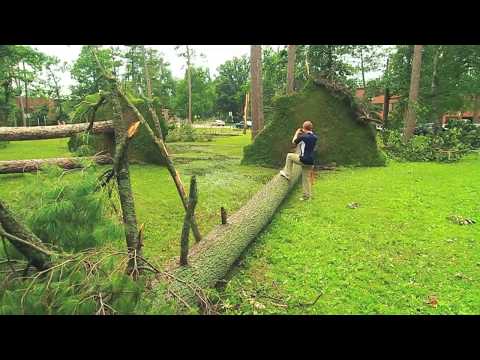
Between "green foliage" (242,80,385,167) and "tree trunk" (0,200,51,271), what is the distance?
915cm

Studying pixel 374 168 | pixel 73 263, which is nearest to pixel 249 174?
pixel 374 168

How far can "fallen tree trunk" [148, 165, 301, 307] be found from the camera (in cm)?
314

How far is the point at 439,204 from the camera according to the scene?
7.09 metres

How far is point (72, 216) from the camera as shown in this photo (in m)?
3.13

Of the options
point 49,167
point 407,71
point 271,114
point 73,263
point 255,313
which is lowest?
point 255,313

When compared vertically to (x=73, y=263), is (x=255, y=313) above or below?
below

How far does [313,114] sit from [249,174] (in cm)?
328

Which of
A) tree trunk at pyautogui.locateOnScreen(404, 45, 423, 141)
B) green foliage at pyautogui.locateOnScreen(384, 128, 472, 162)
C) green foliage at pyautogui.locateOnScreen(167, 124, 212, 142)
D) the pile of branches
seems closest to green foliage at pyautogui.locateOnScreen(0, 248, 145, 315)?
the pile of branches

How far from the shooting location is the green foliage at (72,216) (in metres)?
3.05

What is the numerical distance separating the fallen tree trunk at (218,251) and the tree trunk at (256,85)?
863cm

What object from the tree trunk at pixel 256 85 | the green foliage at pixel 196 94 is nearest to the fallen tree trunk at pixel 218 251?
the tree trunk at pixel 256 85

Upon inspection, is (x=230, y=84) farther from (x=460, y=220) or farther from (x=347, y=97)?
(x=460, y=220)

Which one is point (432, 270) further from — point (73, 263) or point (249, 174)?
point (249, 174)

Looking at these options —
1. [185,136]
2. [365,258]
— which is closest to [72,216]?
[365,258]
